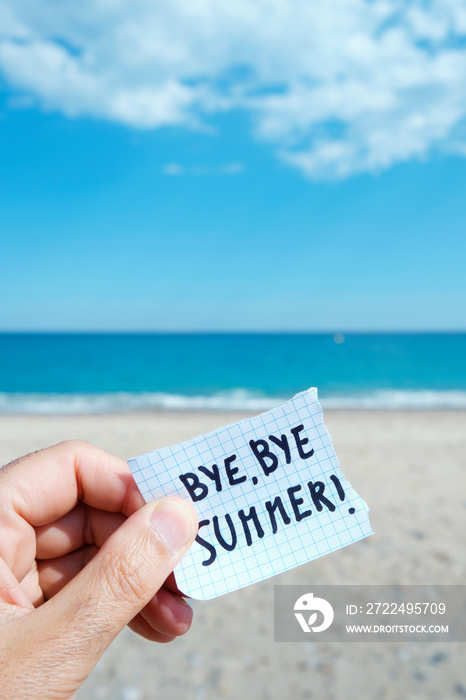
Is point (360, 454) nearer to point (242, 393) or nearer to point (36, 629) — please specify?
point (36, 629)

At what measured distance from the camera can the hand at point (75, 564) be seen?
109cm

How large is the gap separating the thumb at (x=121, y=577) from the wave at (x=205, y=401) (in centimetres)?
1218

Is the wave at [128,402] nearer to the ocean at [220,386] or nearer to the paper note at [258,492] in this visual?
the ocean at [220,386]

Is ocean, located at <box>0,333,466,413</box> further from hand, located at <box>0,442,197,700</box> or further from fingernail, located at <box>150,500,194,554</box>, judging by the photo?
fingernail, located at <box>150,500,194,554</box>

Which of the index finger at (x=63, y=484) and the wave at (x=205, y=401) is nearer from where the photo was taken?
the index finger at (x=63, y=484)

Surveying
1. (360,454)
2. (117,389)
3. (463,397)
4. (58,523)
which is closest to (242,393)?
(117,389)

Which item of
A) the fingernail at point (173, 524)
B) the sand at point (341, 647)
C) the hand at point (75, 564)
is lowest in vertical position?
the sand at point (341, 647)

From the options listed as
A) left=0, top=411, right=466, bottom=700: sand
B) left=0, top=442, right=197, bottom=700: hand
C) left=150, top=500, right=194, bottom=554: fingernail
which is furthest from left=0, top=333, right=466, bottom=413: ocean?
left=150, top=500, right=194, bottom=554: fingernail

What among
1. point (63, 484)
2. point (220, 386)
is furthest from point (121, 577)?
point (220, 386)

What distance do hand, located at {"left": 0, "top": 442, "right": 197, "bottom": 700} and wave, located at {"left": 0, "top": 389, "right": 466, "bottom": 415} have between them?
1164 cm

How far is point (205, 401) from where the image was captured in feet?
52.1

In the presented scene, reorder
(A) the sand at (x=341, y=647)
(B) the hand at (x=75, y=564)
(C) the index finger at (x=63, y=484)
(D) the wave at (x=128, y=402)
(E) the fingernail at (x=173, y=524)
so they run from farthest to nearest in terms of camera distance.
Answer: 1. (D) the wave at (x=128, y=402)
2. (A) the sand at (x=341, y=647)
3. (C) the index finger at (x=63, y=484)
4. (E) the fingernail at (x=173, y=524)
5. (B) the hand at (x=75, y=564)

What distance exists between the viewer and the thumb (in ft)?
3.71

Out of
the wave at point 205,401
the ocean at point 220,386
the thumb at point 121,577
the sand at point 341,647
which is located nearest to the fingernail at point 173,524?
the thumb at point 121,577
